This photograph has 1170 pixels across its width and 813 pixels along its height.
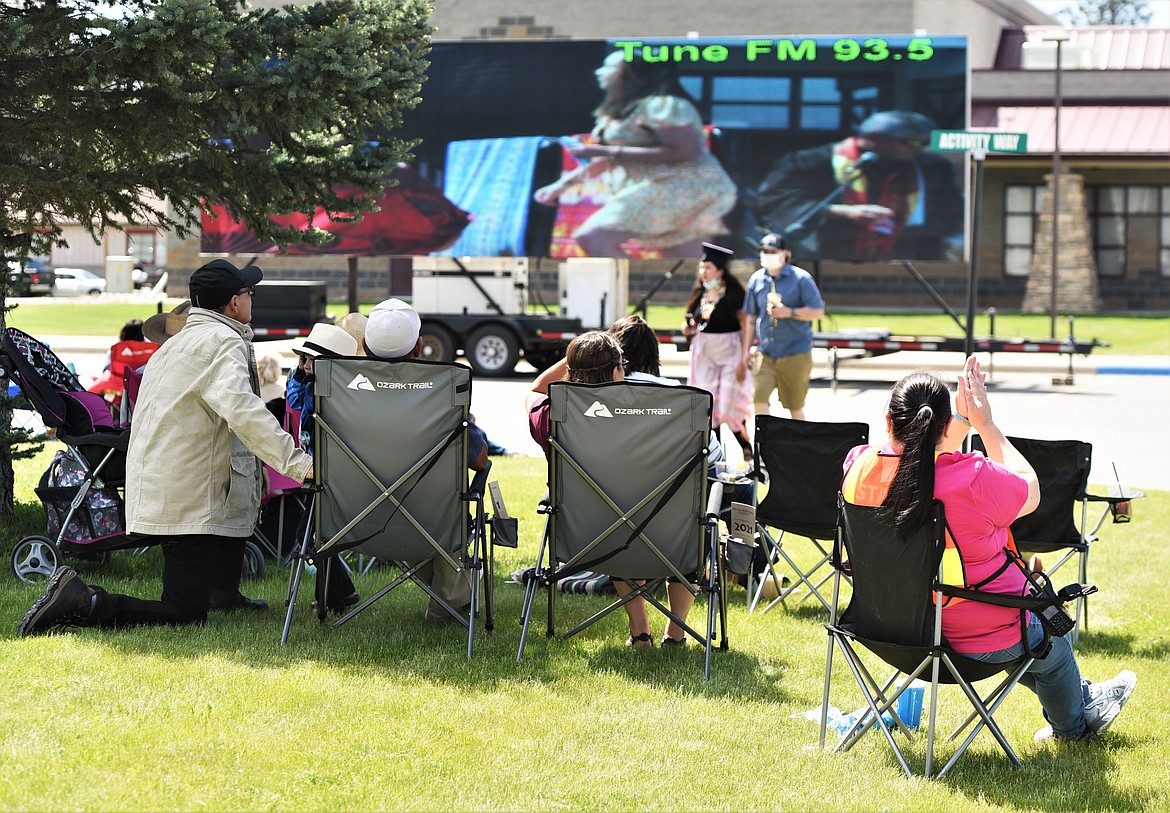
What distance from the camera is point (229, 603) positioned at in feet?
20.0

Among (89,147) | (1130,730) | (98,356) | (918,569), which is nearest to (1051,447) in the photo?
(1130,730)

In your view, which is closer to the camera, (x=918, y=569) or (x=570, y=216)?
(x=918, y=569)

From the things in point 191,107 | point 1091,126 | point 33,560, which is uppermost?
point 1091,126

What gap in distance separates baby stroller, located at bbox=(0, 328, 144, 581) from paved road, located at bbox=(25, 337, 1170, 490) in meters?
4.70

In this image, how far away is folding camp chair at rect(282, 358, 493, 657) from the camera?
18.1 feet

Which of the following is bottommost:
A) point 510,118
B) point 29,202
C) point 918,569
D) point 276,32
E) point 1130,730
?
point 1130,730

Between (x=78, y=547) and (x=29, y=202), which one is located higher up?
(x=29, y=202)

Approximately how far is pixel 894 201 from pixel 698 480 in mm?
16418

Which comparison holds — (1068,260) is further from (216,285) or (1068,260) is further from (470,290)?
(216,285)

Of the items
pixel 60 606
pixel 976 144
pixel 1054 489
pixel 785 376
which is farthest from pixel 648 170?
pixel 60 606

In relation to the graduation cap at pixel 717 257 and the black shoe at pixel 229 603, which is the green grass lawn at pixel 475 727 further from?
the graduation cap at pixel 717 257

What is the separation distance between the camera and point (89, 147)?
6.71 metres

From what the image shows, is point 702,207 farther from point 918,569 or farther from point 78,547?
point 918,569

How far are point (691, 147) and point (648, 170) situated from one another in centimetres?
77
